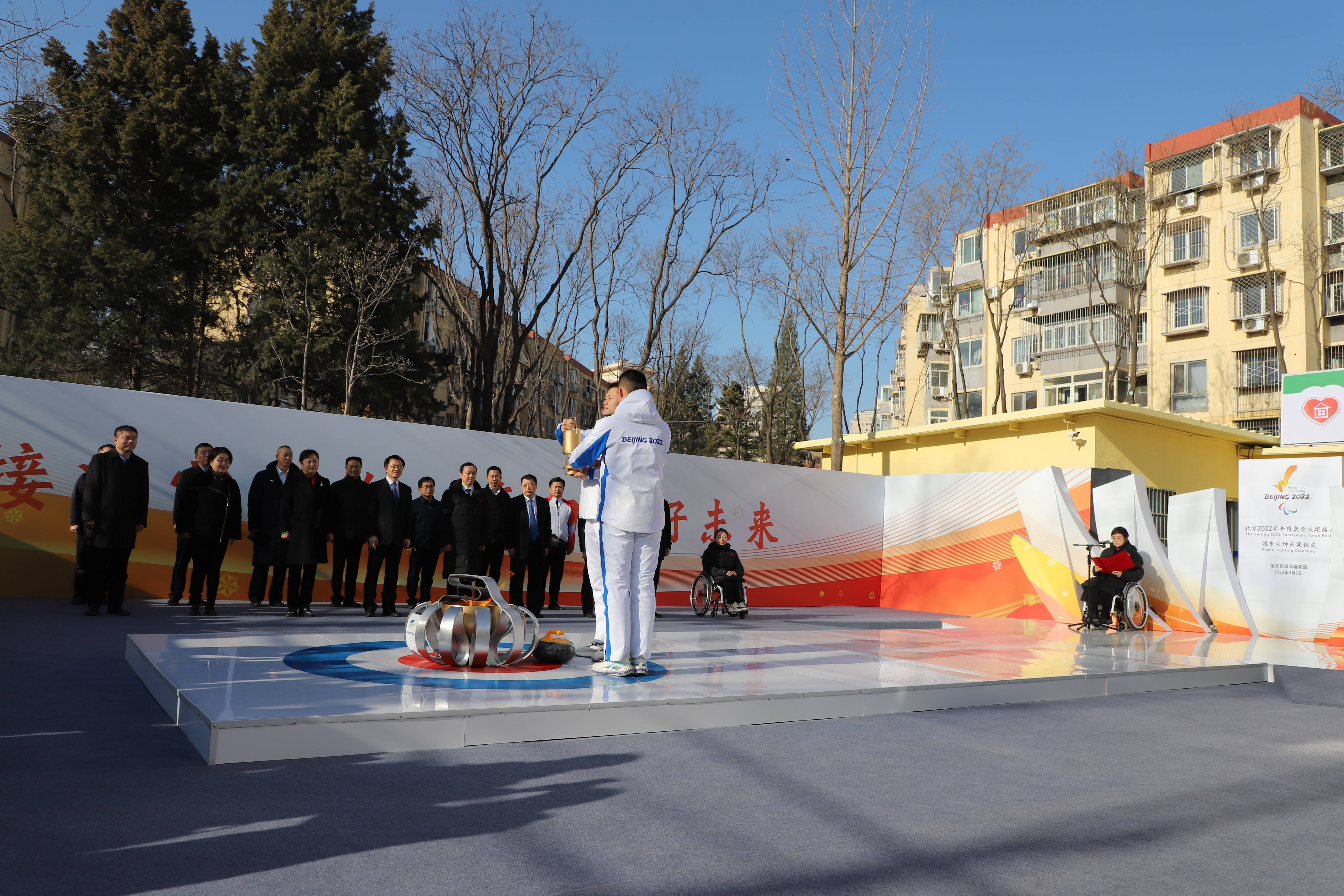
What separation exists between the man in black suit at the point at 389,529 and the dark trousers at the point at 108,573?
2.13 meters

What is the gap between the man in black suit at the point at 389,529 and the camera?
9.28 metres

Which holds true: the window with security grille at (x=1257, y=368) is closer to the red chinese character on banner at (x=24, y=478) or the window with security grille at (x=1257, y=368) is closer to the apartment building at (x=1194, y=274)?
the apartment building at (x=1194, y=274)

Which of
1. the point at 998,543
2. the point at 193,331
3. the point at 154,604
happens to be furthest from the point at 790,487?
the point at 193,331

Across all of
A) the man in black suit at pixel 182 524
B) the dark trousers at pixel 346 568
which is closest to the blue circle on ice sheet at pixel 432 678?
the man in black suit at pixel 182 524

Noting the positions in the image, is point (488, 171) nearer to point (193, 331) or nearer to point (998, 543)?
point (193, 331)

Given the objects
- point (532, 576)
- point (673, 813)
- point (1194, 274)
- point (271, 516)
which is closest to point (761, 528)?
point (532, 576)

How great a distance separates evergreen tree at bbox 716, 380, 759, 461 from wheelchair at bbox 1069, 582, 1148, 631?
100.0 ft

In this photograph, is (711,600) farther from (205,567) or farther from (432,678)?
(432,678)

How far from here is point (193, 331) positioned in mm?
21438

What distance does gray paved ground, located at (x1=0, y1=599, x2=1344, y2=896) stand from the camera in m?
2.42

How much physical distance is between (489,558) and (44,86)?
50.3ft

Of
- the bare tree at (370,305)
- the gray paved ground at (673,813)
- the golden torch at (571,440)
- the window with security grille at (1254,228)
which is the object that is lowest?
the gray paved ground at (673,813)

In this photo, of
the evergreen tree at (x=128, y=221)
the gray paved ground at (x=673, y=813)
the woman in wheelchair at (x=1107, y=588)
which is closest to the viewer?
the gray paved ground at (x=673, y=813)

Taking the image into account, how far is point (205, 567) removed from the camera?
27.8 feet
